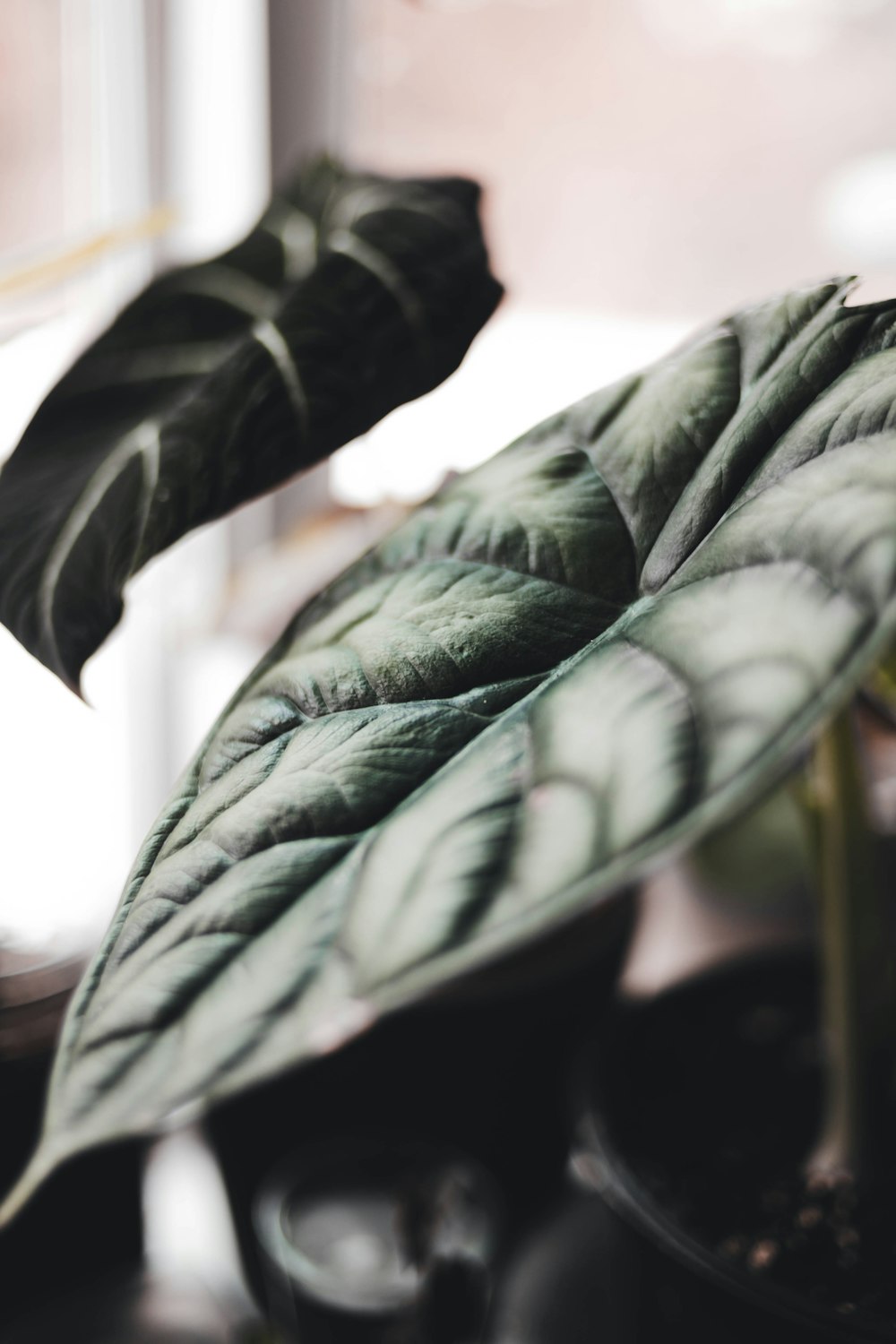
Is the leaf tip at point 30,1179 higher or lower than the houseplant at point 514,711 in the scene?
lower

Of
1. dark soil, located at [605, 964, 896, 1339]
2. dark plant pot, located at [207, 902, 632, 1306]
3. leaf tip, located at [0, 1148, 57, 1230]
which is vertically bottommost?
dark plant pot, located at [207, 902, 632, 1306]

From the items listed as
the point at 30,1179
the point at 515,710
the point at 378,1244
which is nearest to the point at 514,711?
the point at 515,710

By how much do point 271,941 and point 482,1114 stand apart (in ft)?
2.00

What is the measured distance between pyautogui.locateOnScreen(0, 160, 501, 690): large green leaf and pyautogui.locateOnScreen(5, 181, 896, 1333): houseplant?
71 mm

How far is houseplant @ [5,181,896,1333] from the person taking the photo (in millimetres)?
157

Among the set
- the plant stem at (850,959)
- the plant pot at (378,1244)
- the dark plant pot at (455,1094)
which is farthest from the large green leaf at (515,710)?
the dark plant pot at (455,1094)

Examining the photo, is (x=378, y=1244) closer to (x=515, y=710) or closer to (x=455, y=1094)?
(x=455, y=1094)

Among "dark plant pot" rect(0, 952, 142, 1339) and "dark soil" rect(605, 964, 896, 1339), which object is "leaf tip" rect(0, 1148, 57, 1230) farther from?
"dark plant pot" rect(0, 952, 142, 1339)

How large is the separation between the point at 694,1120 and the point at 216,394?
368 millimetres

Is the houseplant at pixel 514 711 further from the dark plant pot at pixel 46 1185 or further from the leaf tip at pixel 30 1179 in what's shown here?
the dark plant pot at pixel 46 1185

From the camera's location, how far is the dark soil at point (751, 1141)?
40 cm

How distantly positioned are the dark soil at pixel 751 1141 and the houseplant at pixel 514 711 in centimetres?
24

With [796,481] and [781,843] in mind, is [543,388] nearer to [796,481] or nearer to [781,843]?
[781,843]

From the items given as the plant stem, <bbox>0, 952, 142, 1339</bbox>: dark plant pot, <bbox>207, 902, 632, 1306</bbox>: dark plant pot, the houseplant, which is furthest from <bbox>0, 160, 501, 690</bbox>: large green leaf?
<bbox>207, 902, 632, 1306</bbox>: dark plant pot
